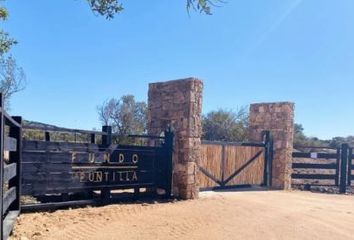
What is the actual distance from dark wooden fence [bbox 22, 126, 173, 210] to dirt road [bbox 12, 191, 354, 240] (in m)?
0.53

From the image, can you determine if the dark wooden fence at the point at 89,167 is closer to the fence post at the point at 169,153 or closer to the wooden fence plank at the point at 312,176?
the fence post at the point at 169,153

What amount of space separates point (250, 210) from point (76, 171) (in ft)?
12.7

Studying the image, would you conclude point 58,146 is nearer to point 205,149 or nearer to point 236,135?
point 205,149

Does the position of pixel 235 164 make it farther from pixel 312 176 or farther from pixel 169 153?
pixel 312 176

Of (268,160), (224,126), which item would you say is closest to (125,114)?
(224,126)

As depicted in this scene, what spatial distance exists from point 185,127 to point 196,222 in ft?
10.8

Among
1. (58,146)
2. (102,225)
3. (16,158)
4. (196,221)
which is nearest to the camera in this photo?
(16,158)

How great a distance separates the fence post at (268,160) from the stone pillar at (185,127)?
179 inches

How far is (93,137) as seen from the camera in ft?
30.2

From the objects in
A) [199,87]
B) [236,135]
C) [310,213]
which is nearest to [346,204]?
[310,213]

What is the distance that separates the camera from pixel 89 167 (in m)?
8.81

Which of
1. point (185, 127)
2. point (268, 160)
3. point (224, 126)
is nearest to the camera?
point (185, 127)

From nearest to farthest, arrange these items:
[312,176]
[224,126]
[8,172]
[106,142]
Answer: [8,172] → [106,142] → [312,176] → [224,126]

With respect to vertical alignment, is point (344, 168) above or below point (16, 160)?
below
